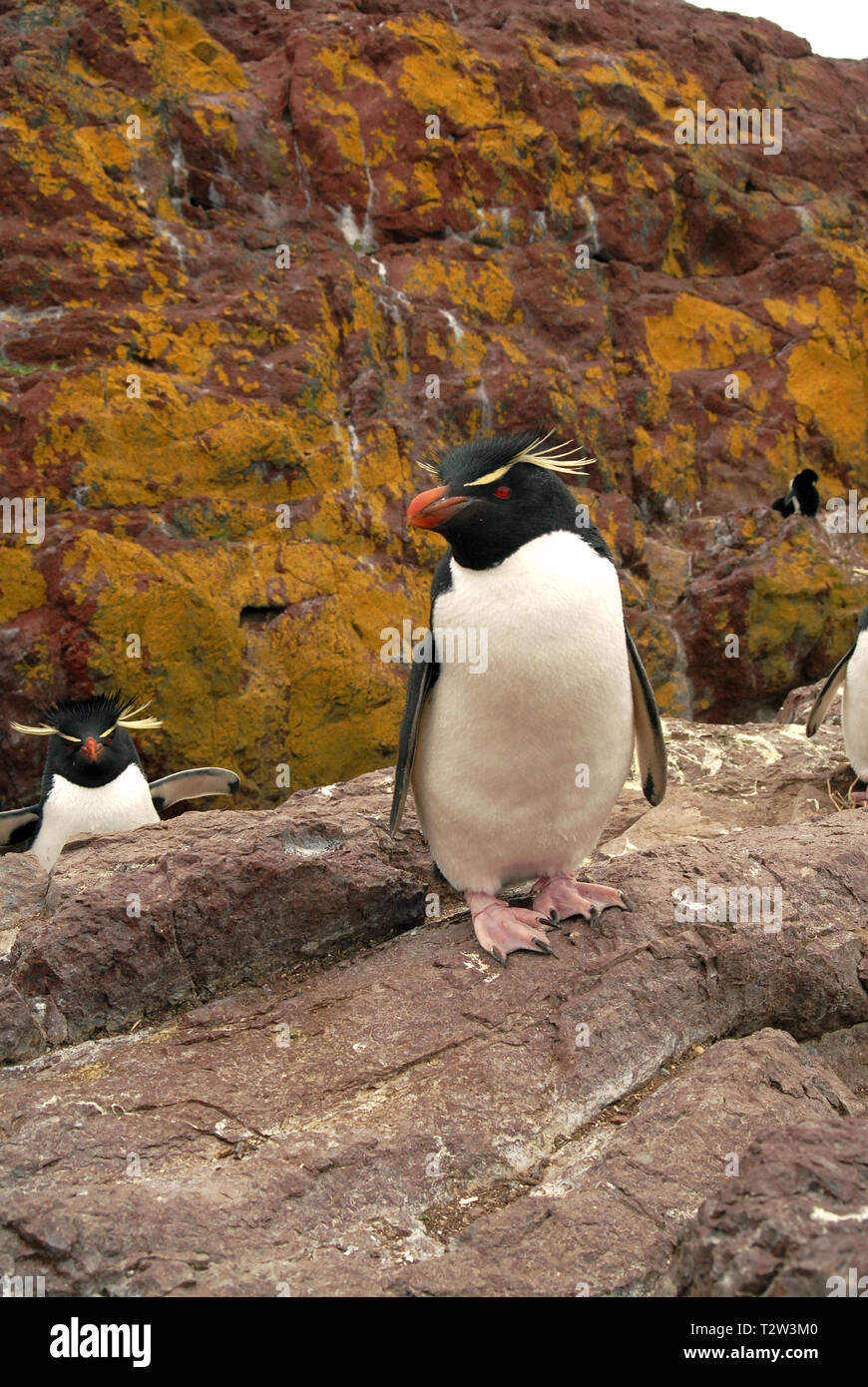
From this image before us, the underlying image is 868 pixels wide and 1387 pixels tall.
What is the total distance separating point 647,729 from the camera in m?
3.84

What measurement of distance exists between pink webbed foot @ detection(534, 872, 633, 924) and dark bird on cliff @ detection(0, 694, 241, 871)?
3.29 metres

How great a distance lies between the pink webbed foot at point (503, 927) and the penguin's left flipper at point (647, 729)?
777 mm

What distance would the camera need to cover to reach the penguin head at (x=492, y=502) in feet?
10.1

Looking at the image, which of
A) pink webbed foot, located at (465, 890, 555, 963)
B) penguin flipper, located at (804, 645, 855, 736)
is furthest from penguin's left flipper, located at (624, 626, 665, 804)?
penguin flipper, located at (804, 645, 855, 736)

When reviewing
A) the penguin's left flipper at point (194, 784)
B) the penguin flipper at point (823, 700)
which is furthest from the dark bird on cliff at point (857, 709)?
the penguin's left flipper at point (194, 784)

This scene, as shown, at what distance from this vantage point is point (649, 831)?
17.6 ft

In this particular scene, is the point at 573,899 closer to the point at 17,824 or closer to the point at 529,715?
the point at 529,715

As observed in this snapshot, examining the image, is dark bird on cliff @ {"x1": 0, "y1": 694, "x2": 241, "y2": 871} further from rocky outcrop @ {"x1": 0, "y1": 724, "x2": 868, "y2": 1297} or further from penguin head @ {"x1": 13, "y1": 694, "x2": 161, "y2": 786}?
rocky outcrop @ {"x1": 0, "y1": 724, "x2": 868, "y2": 1297}

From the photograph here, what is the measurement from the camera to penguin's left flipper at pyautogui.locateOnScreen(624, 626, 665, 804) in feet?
12.1

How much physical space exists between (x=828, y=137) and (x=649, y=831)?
1230 centimetres

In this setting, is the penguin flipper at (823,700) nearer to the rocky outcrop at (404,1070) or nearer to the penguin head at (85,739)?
the rocky outcrop at (404,1070)

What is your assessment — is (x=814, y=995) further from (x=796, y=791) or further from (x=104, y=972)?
(x=796, y=791)

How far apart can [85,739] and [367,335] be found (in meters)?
5.36
